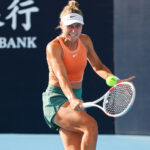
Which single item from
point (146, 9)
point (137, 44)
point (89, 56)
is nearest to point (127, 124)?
point (137, 44)

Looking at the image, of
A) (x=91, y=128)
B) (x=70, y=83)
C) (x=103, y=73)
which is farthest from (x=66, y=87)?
(x=103, y=73)

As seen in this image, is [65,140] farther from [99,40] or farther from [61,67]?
[99,40]

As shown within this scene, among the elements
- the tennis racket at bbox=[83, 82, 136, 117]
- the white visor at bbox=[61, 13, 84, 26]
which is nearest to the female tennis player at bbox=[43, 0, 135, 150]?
the white visor at bbox=[61, 13, 84, 26]

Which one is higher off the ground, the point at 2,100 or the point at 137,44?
the point at 137,44

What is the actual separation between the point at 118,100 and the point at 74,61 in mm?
438

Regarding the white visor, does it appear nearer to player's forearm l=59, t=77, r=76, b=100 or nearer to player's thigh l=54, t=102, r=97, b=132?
A: player's forearm l=59, t=77, r=76, b=100

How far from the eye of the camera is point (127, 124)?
24.0ft

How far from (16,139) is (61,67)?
10.9 ft

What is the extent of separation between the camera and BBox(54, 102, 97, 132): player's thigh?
3951mm

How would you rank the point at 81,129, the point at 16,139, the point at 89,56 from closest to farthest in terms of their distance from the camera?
the point at 81,129
the point at 89,56
the point at 16,139

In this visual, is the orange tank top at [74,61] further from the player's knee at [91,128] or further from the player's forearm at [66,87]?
the player's knee at [91,128]

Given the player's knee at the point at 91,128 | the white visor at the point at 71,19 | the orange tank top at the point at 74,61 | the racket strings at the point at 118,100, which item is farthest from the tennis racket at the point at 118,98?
the white visor at the point at 71,19

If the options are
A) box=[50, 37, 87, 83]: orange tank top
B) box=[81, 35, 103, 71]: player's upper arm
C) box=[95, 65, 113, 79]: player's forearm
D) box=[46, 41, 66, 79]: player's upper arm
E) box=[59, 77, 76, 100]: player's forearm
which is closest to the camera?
box=[59, 77, 76, 100]: player's forearm

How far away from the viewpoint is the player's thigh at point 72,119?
3.95 metres
